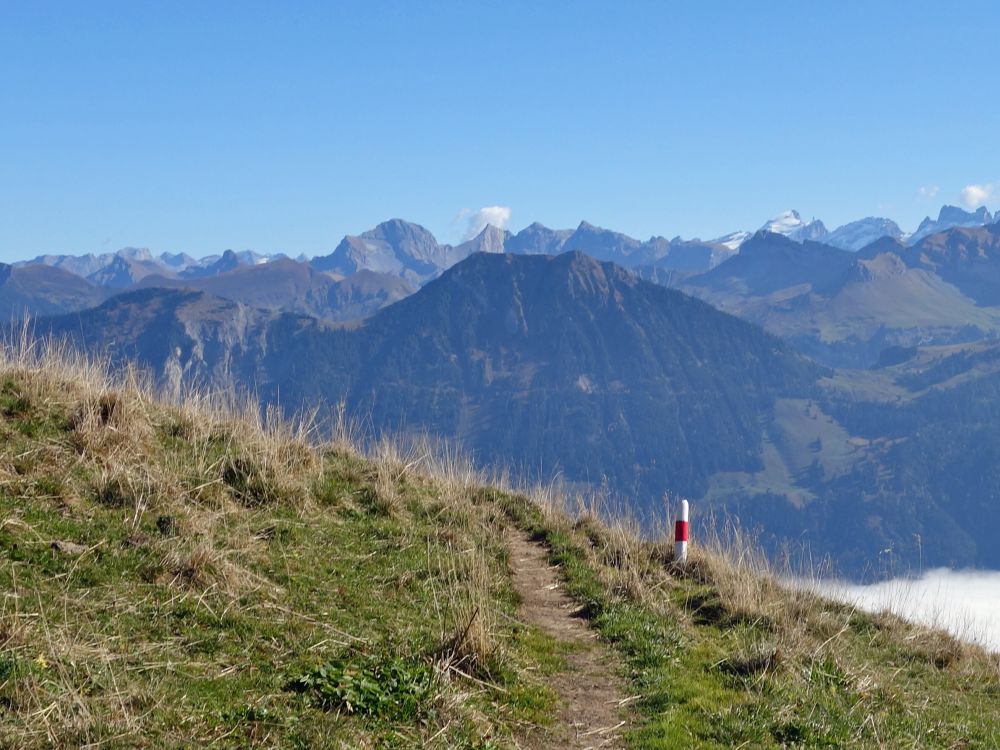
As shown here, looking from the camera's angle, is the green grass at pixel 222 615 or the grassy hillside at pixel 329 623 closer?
the green grass at pixel 222 615

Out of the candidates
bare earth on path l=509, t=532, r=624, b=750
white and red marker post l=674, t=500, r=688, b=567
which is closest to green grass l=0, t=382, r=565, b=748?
bare earth on path l=509, t=532, r=624, b=750

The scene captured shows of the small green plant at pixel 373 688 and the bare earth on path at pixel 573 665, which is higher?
the small green plant at pixel 373 688

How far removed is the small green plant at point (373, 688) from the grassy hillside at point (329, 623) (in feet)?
0.08

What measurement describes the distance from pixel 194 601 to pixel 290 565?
1.98 meters

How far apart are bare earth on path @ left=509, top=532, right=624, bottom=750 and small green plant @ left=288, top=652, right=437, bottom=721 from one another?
1251 mm

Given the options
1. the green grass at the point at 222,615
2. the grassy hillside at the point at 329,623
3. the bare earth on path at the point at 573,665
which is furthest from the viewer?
the bare earth on path at the point at 573,665

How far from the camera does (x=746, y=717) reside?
27.4 feet

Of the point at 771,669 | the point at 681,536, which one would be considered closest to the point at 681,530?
the point at 681,536

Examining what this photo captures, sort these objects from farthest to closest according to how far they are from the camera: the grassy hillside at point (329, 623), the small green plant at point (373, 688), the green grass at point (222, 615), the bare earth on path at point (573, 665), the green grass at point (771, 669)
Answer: the green grass at point (771, 669) → the bare earth on path at point (573, 665) → the small green plant at point (373, 688) → the grassy hillside at point (329, 623) → the green grass at point (222, 615)

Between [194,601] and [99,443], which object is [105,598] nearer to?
[194,601]

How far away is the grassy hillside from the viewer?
682 centimetres

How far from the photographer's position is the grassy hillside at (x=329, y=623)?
6816 mm

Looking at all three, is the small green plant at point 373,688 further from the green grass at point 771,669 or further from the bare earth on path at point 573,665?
the green grass at point 771,669

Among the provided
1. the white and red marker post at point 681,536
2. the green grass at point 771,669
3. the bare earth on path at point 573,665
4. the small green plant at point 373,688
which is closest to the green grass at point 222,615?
the small green plant at point 373,688
